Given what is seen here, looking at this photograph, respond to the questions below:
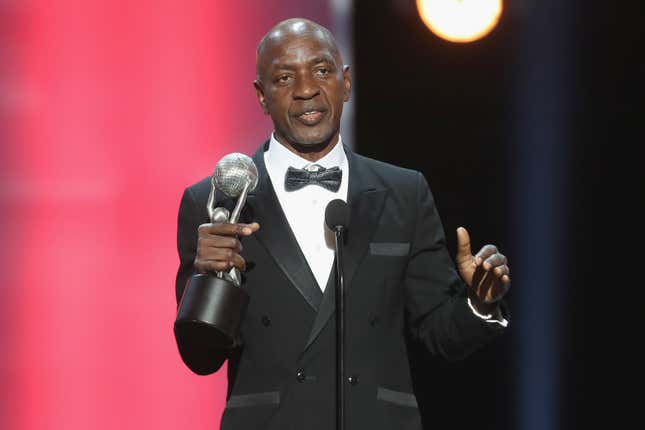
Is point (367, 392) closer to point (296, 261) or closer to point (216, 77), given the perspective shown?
point (296, 261)

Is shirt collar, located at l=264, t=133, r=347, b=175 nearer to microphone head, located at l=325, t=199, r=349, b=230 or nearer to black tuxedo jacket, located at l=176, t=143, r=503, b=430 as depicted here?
black tuxedo jacket, located at l=176, t=143, r=503, b=430

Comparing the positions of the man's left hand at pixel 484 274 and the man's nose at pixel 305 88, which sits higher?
the man's nose at pixel 305 88

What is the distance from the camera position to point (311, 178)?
2.21 metres

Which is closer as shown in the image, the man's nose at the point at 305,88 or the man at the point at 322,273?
the man at the point at 322,273

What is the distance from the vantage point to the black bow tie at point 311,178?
7.27 feet

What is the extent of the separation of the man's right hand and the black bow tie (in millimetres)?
382

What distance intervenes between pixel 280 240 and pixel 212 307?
1.10 feet

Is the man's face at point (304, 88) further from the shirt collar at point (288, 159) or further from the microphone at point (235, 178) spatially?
the microphone at point (235, 178)

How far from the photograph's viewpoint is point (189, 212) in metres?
2.20

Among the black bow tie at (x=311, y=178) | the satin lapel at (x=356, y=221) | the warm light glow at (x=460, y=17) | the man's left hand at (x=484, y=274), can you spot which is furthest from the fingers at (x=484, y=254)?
the warm light glow at (x=460, y=17)
